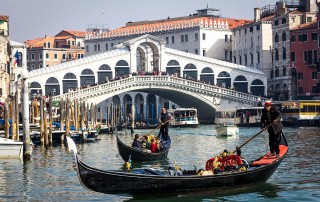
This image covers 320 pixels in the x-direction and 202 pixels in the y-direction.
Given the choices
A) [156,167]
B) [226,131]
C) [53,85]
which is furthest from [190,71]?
[156,167]

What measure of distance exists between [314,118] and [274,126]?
91.8ft

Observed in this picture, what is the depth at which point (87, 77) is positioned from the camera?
55875 millimetres

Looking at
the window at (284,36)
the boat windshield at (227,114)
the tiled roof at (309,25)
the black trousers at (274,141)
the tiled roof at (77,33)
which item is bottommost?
the black trousers at (274,141)

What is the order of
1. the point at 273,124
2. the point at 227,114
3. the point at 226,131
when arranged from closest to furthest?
the point at 273,124
the point at 226,131
the point at 227,114

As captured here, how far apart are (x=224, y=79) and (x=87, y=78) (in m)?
8.84

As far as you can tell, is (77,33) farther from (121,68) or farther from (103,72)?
(103,72)

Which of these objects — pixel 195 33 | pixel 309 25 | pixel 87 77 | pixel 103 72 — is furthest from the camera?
pixel 195 33

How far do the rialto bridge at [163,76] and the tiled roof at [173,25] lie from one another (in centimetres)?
596

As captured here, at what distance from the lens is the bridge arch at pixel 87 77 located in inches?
2189

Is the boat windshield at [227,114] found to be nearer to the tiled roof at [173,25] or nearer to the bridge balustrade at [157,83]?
the bridge balustrade at [157,83]

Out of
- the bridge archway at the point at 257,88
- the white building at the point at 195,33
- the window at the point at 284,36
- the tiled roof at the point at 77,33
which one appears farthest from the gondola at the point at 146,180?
the tiled roof at the point at 77,33

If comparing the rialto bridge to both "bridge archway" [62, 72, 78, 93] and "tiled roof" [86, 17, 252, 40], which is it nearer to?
"bridge archway" [62, 72, 78, 93]

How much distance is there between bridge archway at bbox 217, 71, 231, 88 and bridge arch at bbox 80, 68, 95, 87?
8170 mm

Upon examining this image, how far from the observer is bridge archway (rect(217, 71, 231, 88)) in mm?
57000
